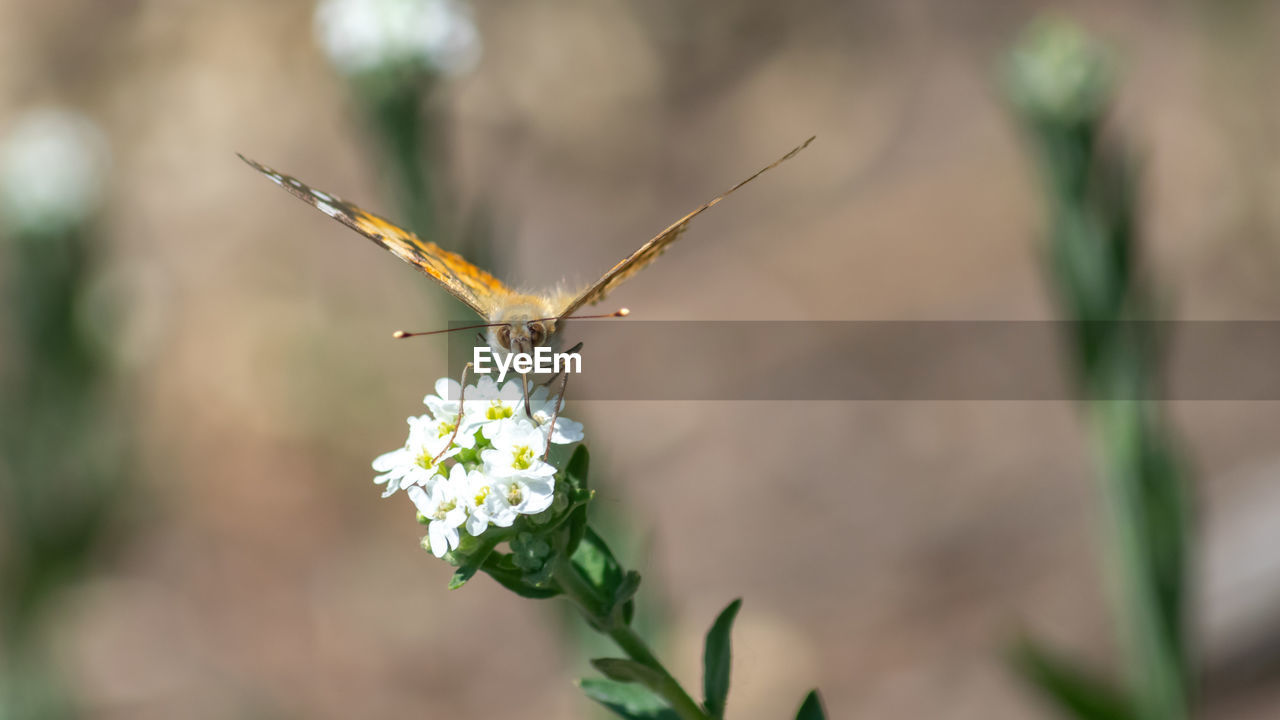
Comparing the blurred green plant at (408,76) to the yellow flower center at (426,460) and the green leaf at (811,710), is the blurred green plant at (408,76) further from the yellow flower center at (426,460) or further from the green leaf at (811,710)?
the green leaf at (811,710)

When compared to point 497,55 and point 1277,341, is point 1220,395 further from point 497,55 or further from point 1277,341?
point 497,55

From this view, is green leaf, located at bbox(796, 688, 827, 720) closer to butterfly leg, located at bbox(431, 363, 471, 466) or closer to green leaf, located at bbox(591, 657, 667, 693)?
green leaf, located at bbox(591, 657, 667, 693)

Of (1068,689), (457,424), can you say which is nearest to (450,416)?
(457,424)

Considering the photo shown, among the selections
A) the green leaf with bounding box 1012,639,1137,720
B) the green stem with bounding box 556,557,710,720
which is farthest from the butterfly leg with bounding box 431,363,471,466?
the green leaf with bounding box 1012,639,1137,720

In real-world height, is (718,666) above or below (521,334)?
below

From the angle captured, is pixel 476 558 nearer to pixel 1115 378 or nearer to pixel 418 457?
pixel 418 457

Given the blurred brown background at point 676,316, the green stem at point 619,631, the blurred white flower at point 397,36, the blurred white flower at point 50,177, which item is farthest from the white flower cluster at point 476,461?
the blurred white flower at point 50,177

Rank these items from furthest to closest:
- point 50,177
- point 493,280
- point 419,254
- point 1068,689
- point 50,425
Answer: point 50,177
point 50,425
point 1068,689
point 493,280
point 419,254
